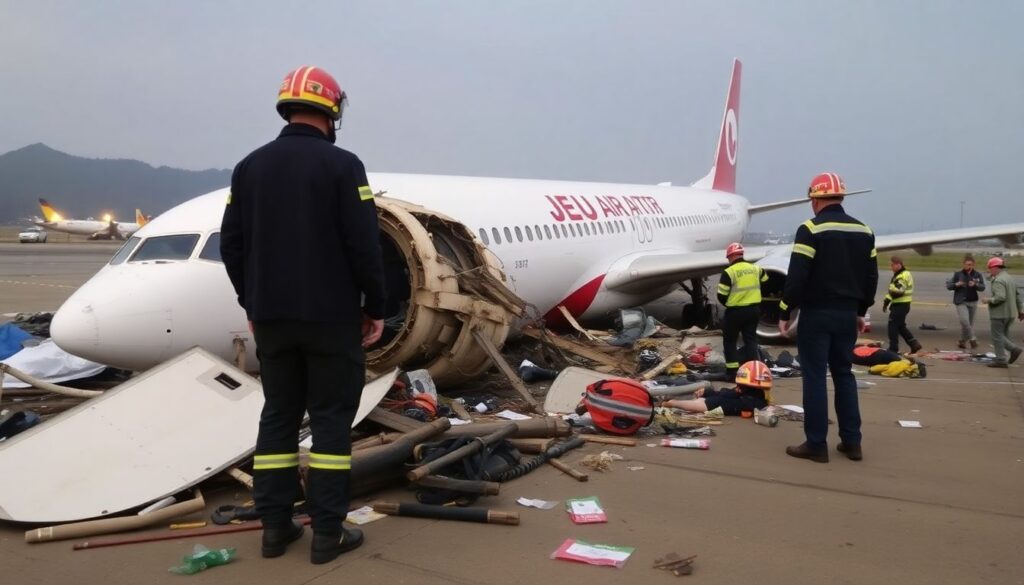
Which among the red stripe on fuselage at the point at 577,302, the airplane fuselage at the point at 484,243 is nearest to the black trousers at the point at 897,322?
the airplane fuselage at the point at 484,243

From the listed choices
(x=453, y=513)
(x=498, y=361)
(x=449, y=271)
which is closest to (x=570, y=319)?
(x=498, y=361)

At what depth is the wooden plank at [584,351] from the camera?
29.1 feet

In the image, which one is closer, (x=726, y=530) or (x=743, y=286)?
(x=726, y=530)

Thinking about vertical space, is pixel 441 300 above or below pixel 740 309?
above

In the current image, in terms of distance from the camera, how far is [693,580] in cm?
328

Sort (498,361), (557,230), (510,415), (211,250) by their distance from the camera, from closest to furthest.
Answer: (211,250) < (510,415) < (498,361) < (557,230)

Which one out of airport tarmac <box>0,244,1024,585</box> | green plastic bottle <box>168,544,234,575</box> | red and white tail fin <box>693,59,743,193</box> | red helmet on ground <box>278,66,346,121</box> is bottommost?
airport tarmac <box>0,244,1024,585</box>

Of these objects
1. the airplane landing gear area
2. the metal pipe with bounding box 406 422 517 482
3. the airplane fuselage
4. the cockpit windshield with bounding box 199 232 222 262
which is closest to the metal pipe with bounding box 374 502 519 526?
the metal pipe with bounding box 406 422 517 482

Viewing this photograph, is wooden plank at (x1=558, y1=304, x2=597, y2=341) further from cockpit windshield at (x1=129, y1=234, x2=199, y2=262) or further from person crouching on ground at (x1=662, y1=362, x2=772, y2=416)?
cockpit windshield at (x1=129, y1=234, x2=199, y2=262)

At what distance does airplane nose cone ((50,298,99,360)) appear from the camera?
5828 mm

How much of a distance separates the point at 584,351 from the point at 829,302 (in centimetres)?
392

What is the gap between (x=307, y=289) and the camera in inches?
134

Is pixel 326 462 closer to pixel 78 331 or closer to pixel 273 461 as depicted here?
pixel 273 461

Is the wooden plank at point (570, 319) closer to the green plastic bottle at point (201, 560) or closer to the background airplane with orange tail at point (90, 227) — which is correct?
the green plastic bottle at point (201, 560)
